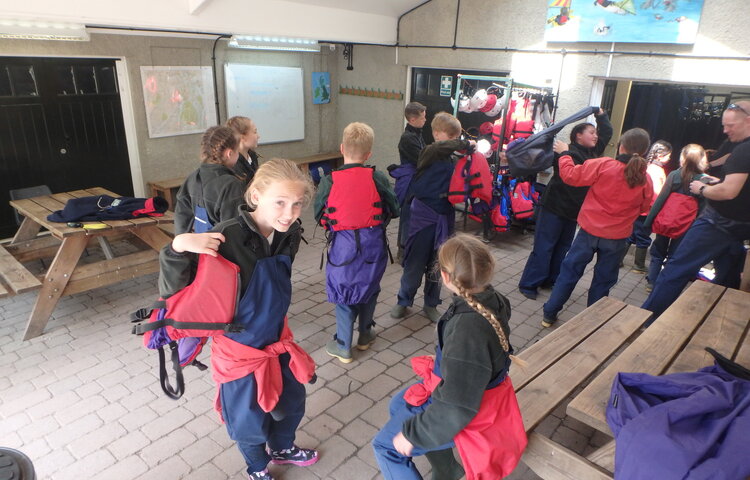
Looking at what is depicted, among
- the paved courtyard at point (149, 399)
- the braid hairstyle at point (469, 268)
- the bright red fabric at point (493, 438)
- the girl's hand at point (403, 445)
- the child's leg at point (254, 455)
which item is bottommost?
the paved courtyard at point (149, 399)

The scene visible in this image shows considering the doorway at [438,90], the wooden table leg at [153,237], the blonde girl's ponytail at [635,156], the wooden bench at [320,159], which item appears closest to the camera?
the blonde girl's ponytail at [635,156]

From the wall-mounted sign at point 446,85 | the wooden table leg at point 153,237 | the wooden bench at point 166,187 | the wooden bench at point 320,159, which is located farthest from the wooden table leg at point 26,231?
the wall-mounted sign at point 446,85

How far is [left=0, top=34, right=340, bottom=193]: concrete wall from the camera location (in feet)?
18.9

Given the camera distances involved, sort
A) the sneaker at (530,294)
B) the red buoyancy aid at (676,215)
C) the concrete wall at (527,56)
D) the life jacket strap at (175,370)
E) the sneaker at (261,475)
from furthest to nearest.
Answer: the concrete wall at (527,56) → the sneaker at (530,294) → the red buoyancy aid at (676,215) → the sneaker at (261,475) → the life jacket strap at (175,370)

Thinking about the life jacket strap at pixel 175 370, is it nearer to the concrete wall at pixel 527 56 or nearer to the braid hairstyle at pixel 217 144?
the braid hairstyle at pixel 217 144

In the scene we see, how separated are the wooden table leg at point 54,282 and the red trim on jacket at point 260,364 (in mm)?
2677

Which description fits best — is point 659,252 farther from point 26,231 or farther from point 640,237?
point 26,231

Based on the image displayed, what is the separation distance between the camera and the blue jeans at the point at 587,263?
12.9 ft

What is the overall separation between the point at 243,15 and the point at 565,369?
5.31 m

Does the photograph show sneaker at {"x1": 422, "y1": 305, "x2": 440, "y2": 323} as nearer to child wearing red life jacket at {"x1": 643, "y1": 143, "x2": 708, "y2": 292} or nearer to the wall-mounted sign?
child wearing red life jacket at {"x1": 643, "y1": 143, "x2": 708, "y2": 292}

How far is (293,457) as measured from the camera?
2.66 m

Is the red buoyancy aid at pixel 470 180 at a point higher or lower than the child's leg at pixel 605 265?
higher

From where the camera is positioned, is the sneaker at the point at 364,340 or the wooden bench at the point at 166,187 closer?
the sneaker at the point at 364,340

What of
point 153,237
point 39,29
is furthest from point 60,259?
point 39,29
